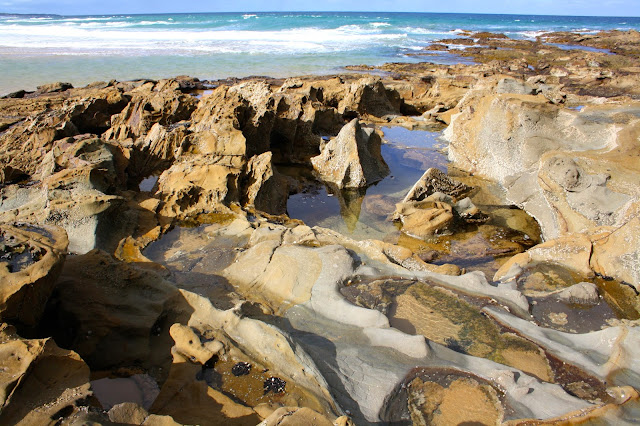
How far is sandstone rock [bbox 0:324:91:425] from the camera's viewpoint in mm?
2117

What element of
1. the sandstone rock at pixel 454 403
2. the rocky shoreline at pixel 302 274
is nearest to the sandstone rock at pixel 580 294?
the rocky shoreline at pixel 302 274

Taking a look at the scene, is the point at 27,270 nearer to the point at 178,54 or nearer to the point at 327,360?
the point at 327,360

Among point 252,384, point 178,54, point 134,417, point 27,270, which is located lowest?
point 252,384

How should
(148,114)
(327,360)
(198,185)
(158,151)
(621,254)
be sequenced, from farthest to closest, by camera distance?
(148,114), (158,151), (198,185), (621,254), (327,360)

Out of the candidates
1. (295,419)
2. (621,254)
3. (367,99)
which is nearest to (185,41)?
(367,99)

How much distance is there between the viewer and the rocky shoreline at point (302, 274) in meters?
2.75

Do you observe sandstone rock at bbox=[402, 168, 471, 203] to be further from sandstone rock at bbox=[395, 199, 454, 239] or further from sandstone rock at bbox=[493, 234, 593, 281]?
sandstone rock at bbox=[493, 234, 593, 281]

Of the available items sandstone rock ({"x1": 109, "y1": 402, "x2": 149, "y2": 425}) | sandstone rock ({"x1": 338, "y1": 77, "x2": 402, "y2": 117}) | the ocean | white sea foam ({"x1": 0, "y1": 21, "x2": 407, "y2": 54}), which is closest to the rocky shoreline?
sandstone rock ({"x1": 109, "y1": 402, "x2": 149, "y2": 425})

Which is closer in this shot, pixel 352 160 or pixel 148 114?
pixel 352 160

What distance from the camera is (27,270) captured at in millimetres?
2865

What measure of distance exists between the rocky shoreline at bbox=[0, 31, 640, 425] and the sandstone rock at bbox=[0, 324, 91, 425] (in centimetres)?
1

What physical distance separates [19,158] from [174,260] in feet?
15.0

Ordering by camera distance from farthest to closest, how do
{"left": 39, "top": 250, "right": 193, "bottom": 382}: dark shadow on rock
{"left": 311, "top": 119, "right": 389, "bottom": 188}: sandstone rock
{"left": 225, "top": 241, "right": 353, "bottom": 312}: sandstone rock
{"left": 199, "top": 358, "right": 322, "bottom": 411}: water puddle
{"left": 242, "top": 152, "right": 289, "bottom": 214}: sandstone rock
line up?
{"left": 311, "top": 119, "right": 389, "bottom": 188}: sandstone rock, {"left": 242, "top": 152, "right": 289, "bottom": 214}: sandstone rock, {"left": 225, "top": 241, "right": 353, "bottom": 312}: sandstone rock, {"left": 39, "top": 250, "right": 193, "bottom": 382}: dark shadow on rock, {"left": 199, "top": 358, "right": 322, "bottom": 411}: water puddle

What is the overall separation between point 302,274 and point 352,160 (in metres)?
4.46
